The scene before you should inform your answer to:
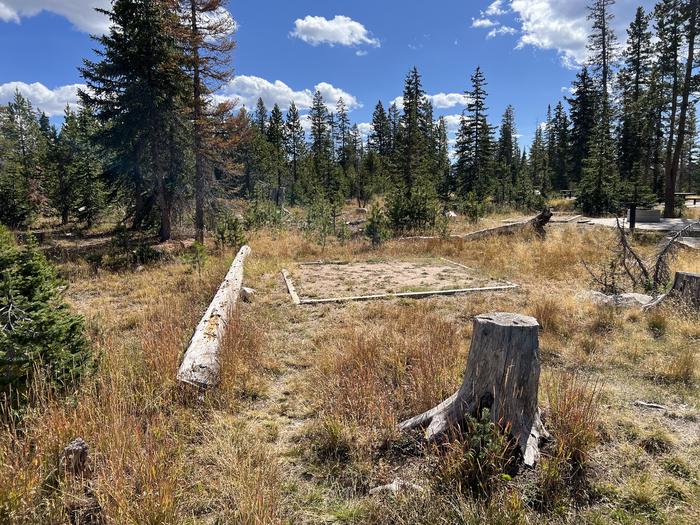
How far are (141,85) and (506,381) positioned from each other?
58.8ft

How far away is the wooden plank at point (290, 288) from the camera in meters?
7.67

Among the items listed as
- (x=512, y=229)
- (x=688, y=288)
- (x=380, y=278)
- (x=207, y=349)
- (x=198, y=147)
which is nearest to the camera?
(x=207, y=349)

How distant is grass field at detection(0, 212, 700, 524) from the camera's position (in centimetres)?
227

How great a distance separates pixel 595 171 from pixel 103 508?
26.7 metres

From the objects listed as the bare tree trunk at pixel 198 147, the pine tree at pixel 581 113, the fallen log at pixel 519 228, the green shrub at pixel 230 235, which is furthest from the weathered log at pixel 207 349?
the pine tree at pixel 581 113

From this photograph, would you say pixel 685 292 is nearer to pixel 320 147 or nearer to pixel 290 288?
pixel 290 288

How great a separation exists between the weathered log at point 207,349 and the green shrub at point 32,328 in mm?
874

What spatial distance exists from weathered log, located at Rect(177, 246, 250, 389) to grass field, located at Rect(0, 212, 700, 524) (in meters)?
0.12

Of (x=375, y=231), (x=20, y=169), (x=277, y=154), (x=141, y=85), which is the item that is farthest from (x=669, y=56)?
(x=20, y=169)

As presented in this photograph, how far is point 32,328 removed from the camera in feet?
9.63

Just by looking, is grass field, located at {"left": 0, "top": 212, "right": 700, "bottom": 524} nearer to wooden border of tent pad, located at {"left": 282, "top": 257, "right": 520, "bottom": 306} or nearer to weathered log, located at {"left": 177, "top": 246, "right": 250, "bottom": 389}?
weathered log, located at {"left": 177, "top": 246, "right": 250, "bottom": 389}

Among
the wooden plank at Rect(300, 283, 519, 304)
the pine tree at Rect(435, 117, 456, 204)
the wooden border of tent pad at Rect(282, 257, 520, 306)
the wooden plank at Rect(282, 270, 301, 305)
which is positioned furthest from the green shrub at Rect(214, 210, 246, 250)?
the pine tree at Rect(435, 117, 456, 204)

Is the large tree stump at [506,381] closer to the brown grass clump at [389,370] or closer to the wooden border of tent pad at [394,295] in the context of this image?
the brown grass clump at [389,370]

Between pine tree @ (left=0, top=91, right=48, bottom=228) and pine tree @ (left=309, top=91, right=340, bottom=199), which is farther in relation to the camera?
pine tree @ (left=309, top=91, right=340, bottom=199)
